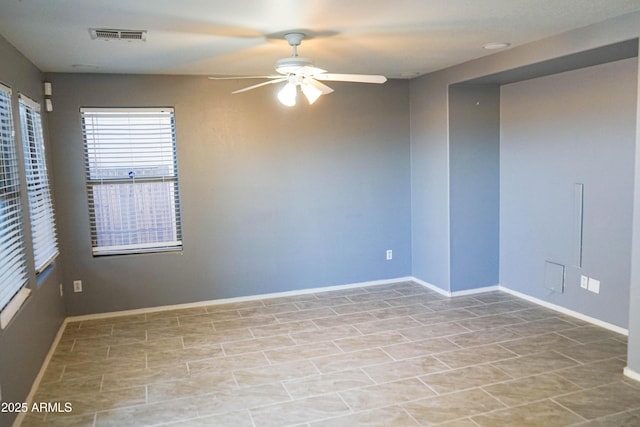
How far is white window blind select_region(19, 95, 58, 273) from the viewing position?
3.67 meters

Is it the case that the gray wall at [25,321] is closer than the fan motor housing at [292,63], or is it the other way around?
the gray wall at [25,321]

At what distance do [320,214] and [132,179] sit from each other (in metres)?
1.98

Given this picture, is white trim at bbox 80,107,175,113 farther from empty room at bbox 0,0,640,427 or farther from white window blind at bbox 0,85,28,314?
white window blind at bbox 0,85,28,314

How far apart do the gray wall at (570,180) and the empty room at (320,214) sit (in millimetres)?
23

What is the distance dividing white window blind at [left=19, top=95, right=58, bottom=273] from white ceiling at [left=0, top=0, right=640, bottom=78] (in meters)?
0.48

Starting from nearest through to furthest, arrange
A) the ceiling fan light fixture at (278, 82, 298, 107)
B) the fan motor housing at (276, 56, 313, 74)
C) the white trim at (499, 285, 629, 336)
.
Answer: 1. the fan motor housing at (276, 56, 313, 74)
2. the ceiling fan light fixture at (278, 82, 298, 107)
3. the white trim at (499, 285, 629, 336)

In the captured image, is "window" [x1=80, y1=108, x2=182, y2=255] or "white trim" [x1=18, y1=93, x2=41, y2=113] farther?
"window" [x1=80, y1=108, x2=182, y2=255]

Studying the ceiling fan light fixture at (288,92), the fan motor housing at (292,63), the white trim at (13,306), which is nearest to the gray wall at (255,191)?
the white trim at (13,306)

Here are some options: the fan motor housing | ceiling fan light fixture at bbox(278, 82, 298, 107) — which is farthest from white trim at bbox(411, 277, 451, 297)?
the fan motor housing

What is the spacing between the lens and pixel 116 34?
10.6 ft

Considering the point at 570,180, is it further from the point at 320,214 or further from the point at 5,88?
the point at 5,88

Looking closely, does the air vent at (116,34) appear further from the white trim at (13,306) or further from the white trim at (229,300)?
the white trim at (229,300)

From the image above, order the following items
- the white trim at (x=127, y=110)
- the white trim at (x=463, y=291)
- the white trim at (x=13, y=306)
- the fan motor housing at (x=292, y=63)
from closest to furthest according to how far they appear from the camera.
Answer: the white trim at (x=13, y=306)
the fan motor housing at (x=292, y=63)
the white trim at (x=127, y=110)
the white trim at (x=463, y=291)

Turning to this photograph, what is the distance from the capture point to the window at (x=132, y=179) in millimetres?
4730
